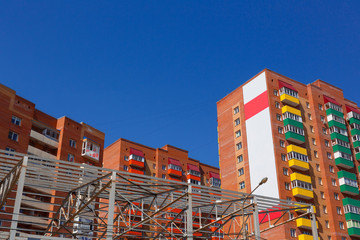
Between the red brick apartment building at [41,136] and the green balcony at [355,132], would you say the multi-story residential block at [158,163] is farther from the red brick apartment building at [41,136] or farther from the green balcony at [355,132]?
the green balcony at [355,132]

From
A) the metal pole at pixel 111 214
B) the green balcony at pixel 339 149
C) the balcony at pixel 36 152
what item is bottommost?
the metal pole at pixel 111 214

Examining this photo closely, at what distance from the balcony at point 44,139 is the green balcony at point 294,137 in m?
33.6

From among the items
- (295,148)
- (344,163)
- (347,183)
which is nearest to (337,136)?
(344,163)

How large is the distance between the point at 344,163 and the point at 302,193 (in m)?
12.4

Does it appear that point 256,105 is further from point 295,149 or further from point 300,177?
point 300,177

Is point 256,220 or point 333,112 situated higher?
point 333,112

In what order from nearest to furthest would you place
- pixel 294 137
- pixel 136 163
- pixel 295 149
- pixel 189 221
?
pixel 189 221 → pixel 295 149 → pixel 294 137 → pixel 136 163

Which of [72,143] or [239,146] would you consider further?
[239,146]

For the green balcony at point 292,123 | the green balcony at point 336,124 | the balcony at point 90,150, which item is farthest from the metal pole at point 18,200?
the green balcony at point 336,124

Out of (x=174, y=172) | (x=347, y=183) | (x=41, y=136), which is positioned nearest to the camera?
(x=41, y=136)

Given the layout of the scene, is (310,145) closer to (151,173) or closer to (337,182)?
(337,182)

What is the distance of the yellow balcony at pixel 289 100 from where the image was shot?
68812mm

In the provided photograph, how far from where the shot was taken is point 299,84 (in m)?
73.6

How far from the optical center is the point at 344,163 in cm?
6994
